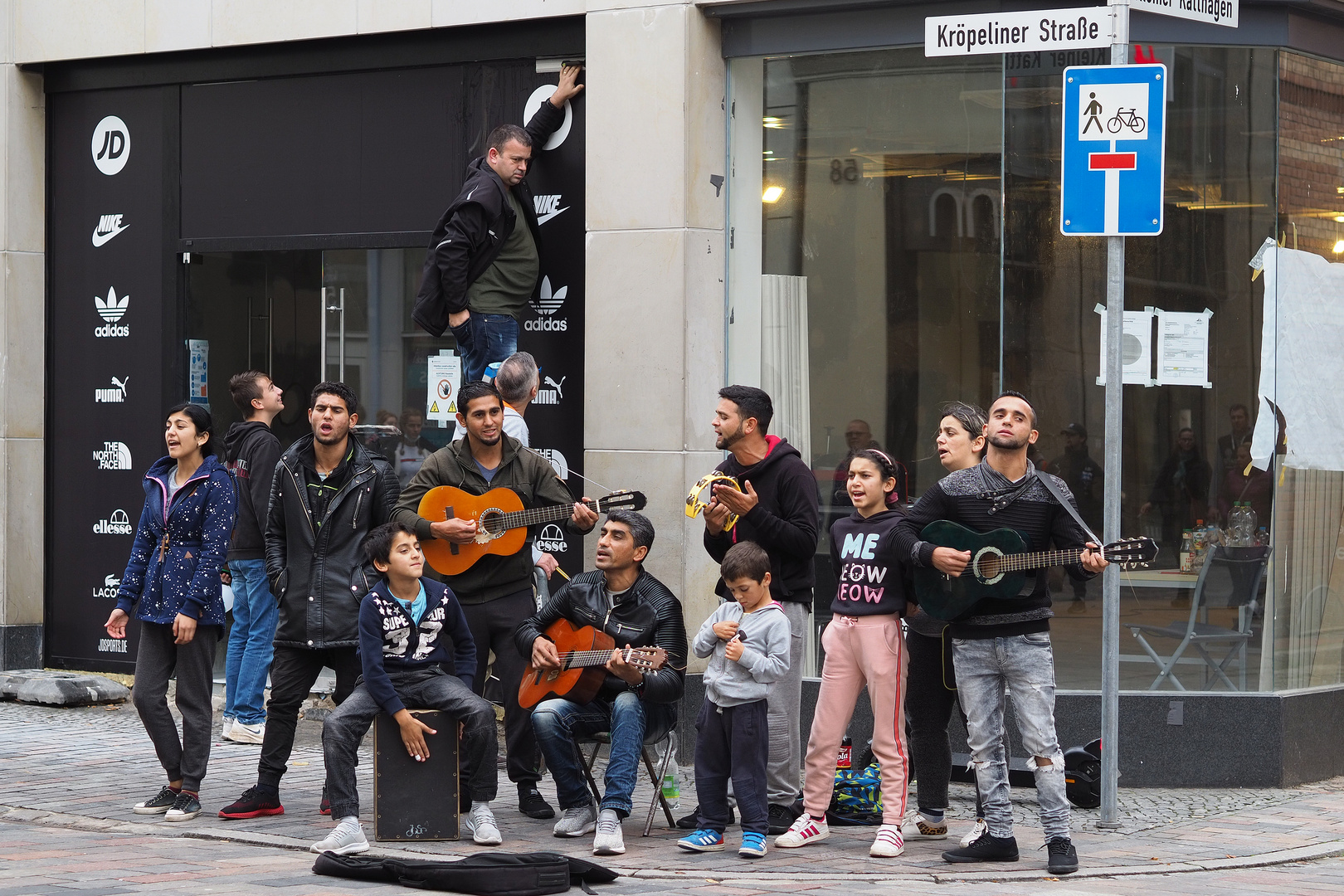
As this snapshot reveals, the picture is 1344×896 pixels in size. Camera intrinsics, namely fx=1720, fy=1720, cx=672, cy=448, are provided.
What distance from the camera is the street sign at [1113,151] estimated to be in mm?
7508

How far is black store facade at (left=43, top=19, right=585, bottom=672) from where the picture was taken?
1038cm

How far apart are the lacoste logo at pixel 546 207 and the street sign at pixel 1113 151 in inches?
141

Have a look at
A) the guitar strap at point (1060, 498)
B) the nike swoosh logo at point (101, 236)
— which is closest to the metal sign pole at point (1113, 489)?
the guitar strap at point (1060, 498)

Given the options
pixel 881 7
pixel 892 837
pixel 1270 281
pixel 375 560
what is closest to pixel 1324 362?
pixel 1270 281

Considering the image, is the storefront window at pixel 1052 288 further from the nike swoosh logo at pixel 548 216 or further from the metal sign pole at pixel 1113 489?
the metal sign pole at pixel 1113 489

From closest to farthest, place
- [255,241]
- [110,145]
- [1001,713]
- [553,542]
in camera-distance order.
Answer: [1001,713]
[553,542]
[255,241]
[110,145]

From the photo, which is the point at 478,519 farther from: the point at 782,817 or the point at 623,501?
the point at 782,817

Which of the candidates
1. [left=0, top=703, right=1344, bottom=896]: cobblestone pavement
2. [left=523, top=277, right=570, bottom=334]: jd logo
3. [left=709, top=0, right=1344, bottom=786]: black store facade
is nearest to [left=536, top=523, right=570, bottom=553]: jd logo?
[left=523, top=277, right=570, bottom=334]: jd logo

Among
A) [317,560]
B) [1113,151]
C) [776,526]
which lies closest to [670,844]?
[776,526]

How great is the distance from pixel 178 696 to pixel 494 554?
1.60 m

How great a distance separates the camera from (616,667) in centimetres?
750

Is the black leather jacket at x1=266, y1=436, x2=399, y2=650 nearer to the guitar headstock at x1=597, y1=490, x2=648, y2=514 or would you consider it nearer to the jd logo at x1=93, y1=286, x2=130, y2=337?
the guitar headstock at x1=597, y1=490, x2=648, y2=514

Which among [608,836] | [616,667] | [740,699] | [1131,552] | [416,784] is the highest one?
[1131,552]

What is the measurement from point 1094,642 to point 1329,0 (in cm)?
360
